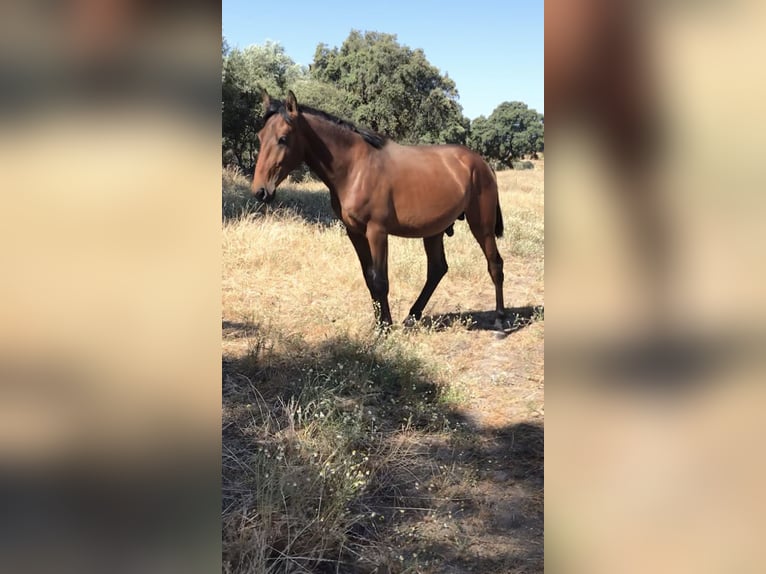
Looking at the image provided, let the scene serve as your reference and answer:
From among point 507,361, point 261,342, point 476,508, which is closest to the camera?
point 476,508

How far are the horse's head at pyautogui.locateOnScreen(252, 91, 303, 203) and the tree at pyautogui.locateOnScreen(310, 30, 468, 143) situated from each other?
17685 mm

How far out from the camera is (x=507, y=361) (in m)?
5.20

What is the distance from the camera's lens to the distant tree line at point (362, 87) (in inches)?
728

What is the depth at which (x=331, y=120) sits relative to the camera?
18.1ft

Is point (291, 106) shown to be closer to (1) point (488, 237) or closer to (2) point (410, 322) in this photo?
(2) point (410, 322)

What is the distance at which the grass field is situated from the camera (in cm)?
237

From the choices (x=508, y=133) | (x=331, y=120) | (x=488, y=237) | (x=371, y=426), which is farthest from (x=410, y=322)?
(x=508, y=133)
